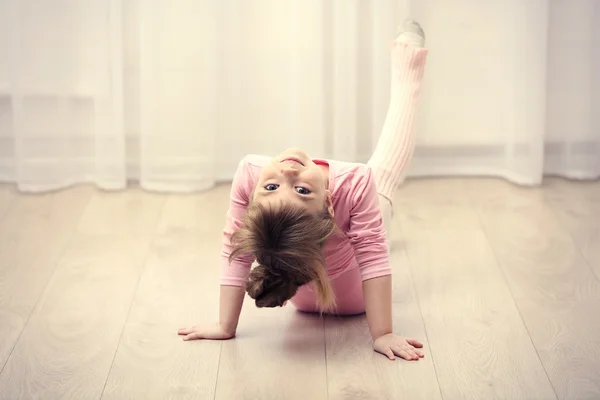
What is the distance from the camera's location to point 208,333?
1.99 meters

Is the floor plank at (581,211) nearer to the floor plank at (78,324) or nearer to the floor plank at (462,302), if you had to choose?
the floor plank at (462,302)

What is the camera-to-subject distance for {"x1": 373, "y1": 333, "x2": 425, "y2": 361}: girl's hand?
190 centimetres

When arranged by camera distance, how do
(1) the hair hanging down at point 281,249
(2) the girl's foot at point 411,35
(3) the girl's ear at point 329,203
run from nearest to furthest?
1. (1) the hair hanging down at point 281,249
2. (3) the girl's ear at point 329,203
3. (2) the girl's foot at point 411,35

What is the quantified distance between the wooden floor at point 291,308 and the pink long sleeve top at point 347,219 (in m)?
0.16

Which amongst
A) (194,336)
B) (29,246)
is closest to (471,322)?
(194,336)

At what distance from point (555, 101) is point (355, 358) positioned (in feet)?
4.42

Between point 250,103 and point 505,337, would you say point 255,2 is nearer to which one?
point 250,103

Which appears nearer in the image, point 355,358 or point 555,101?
point 355,358

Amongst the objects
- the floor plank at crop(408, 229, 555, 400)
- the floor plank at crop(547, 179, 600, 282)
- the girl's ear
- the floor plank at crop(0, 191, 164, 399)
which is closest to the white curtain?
the floor plank at crop(547, 179, 600, 282)

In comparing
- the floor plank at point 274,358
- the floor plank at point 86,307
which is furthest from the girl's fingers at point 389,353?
the floor plank at point 86,307

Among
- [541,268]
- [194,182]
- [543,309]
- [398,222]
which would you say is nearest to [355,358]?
[543,309]

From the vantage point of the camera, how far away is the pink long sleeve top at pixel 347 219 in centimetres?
192

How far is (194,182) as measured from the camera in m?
2.88

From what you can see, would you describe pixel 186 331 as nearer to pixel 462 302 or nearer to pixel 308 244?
pixel 308 244
